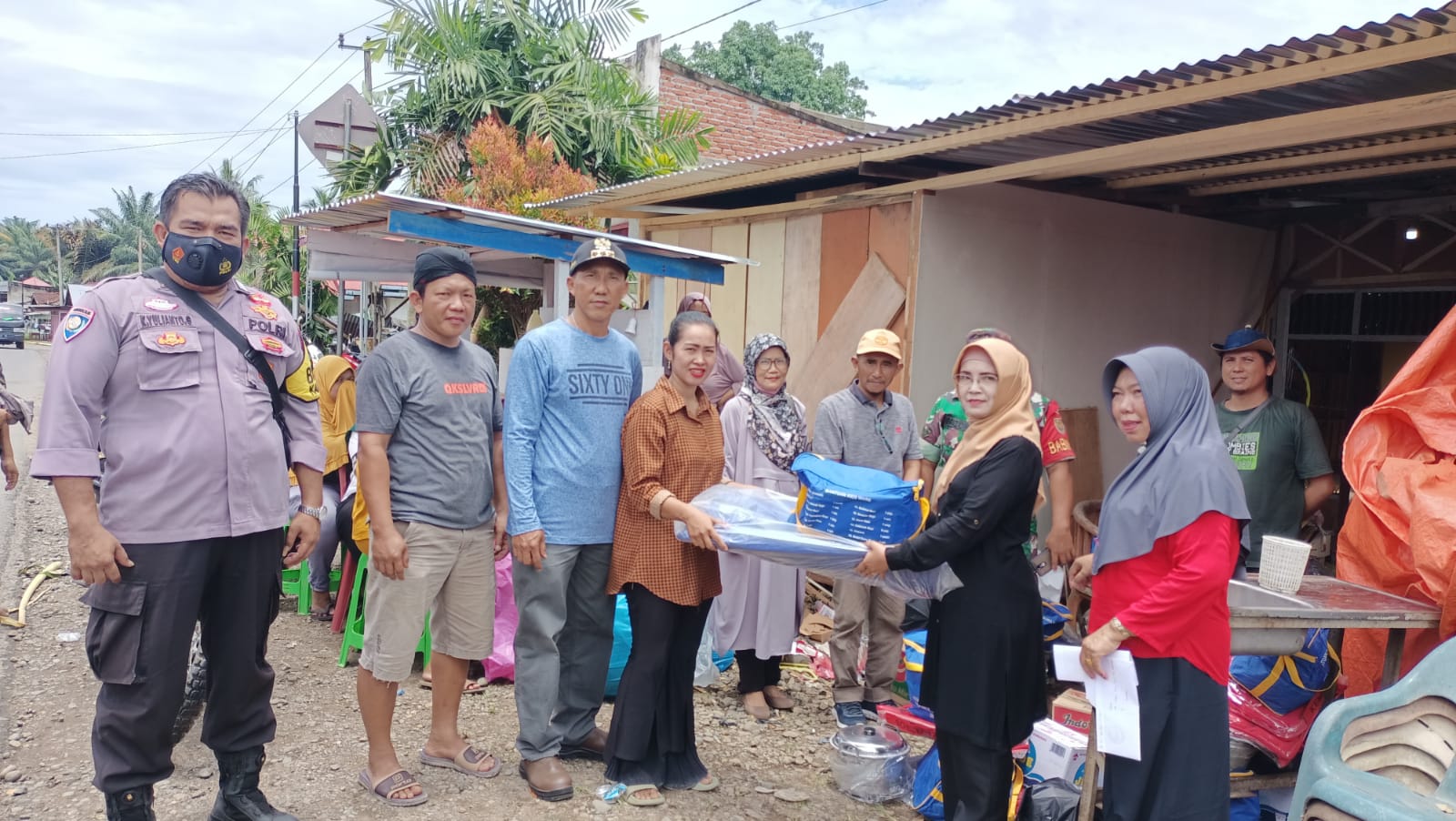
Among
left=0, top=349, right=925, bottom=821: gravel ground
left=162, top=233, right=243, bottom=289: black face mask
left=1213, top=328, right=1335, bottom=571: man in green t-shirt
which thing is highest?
left=162, top=233, right=243, bottom=289: black face mask

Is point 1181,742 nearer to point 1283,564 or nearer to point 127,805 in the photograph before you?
point 1283,564

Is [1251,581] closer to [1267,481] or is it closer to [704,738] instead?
[1267,481]

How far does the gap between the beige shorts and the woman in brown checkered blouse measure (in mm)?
492

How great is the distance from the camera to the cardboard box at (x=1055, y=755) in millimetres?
3467

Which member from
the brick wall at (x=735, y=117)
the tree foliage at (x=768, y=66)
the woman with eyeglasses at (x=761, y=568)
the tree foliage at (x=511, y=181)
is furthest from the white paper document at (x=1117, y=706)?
the tree foliage at (x=768, y=66)

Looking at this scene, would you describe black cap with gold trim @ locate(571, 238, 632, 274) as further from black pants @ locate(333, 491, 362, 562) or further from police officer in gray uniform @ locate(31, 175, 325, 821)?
black pants @ locate(333, 491, 362, 562)

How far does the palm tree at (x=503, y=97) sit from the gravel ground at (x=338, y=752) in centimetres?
887

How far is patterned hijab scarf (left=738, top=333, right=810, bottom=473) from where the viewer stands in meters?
4.43

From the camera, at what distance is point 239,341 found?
2.88 meters

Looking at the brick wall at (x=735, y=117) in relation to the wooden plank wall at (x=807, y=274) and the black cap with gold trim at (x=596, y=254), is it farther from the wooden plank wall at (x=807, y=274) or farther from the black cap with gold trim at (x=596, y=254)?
the black cap with gold trim at (x=596, y=254)

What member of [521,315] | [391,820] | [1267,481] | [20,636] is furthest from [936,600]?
[521,315]

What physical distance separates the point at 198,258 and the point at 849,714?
3.18 metres

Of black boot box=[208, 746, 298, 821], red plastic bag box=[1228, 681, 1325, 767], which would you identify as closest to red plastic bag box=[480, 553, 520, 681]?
black boot box=[208, 746, 298, 821]

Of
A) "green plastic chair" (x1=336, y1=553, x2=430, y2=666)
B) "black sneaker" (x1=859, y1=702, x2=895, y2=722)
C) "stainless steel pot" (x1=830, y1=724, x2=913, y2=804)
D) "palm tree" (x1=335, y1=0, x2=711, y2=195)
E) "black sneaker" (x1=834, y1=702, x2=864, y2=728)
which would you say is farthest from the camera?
"palm tree" (x1=335, y1=0, x2=711, y2=195)
